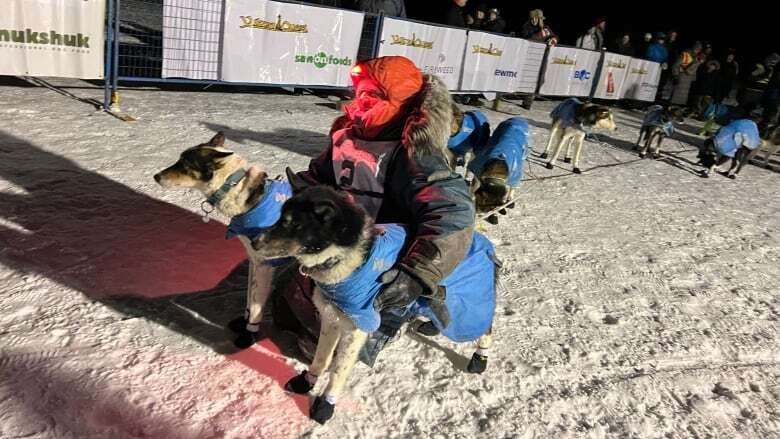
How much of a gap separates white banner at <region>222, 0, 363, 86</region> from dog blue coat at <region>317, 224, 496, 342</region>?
243 inches

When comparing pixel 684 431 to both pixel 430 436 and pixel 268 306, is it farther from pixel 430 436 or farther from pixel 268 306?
pixel 268 306

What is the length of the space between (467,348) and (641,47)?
638 inches

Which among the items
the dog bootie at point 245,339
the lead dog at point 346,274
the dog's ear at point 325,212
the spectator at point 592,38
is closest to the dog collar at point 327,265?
the lead dog at point 346,274

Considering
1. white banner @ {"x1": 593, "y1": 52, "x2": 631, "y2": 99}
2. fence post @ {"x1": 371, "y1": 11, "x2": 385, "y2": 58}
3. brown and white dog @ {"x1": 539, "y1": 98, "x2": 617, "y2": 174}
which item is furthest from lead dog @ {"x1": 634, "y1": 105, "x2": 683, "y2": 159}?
white banner @ {"x1": 593, "y1": 52, "x2": 631, "y2": 99}

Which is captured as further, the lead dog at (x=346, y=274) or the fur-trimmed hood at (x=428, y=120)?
the fur-trimmed hood at (x=428, y=120)

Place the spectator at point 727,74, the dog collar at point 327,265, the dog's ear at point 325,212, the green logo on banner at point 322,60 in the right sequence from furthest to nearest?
the spectator at point 727,74 → the green logo on banner at point 322,60 → the dog collar at point 327,265 → the dog's ear at point 325,212

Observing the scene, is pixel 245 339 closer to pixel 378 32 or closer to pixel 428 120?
pixel 428 120

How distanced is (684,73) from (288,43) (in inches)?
519

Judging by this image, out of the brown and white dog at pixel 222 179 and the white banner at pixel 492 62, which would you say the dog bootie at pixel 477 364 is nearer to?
the brown and white dog at pixel 222 179

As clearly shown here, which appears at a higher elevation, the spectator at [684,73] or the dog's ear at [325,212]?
the spectator at [684,73]

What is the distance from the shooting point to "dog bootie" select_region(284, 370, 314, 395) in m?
→ 2.42

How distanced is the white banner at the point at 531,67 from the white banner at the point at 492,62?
0.21 m

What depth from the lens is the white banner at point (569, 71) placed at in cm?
1246

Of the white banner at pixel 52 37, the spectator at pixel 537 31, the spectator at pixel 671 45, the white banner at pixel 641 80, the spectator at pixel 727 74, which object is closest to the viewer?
the white banner at pixel 52 37
